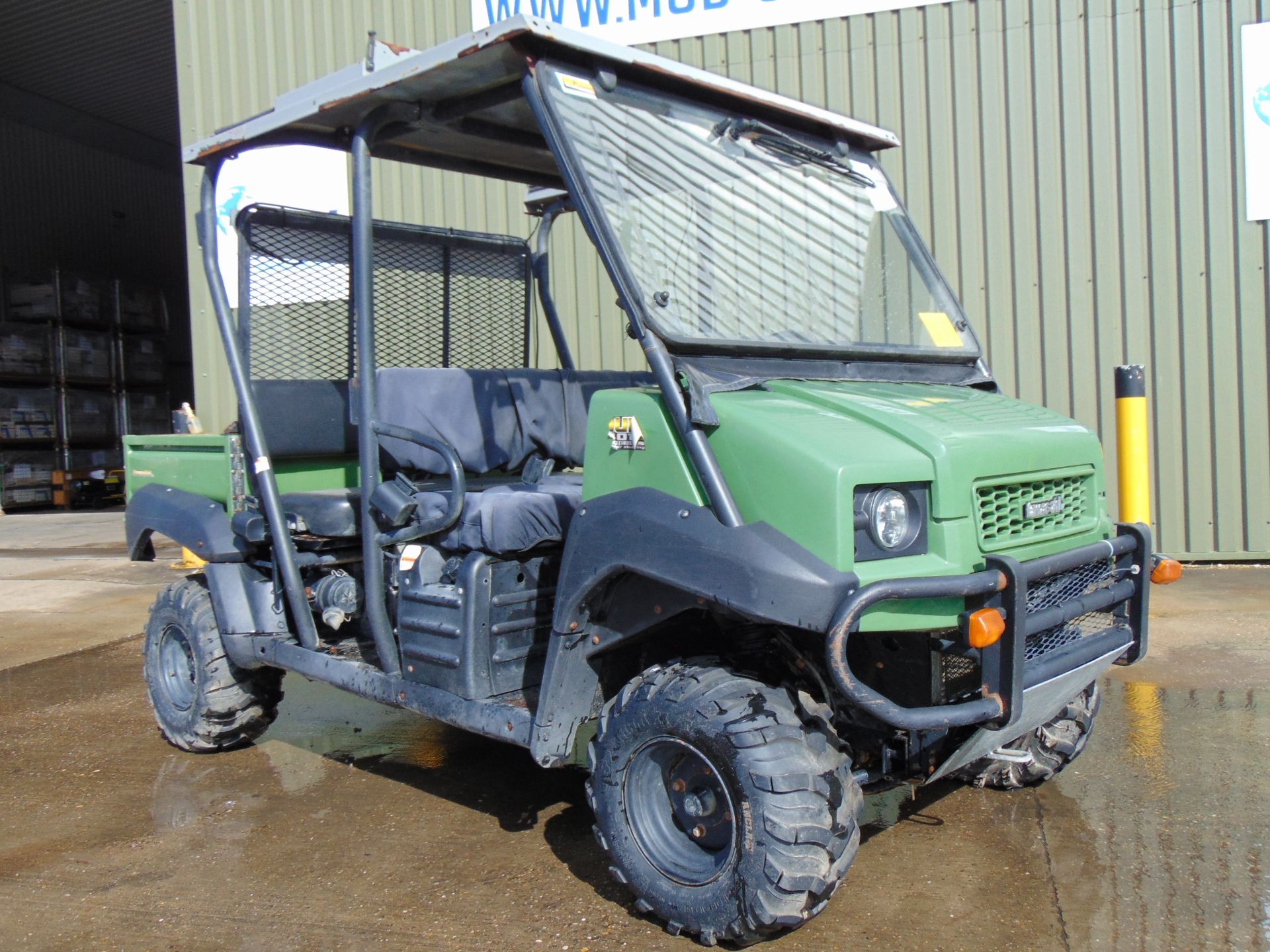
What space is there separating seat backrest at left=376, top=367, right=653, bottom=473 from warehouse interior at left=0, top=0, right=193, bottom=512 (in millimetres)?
12912

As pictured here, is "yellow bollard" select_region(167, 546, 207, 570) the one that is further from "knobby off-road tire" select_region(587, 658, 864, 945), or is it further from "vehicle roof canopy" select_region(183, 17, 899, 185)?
"knobby off-road tire" select_region(587, 658, 864, 945)

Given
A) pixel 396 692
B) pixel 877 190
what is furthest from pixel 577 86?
pixel 396 692

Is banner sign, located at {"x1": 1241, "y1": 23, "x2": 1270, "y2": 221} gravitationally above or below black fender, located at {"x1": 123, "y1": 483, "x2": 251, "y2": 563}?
above

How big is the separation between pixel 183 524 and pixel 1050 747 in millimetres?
3404

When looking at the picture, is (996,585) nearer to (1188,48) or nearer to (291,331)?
(291,331)

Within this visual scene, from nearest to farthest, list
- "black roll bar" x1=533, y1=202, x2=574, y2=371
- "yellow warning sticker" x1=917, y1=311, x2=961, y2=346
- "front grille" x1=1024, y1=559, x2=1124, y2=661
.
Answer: "front grille" x1=1024, y1=559, x2=1124, y2=661 < "yellow warning sticker" x1=917, y1=311, x2=961, y2=346 < "black roll bar" x1=533, y1=202, x2=574, y2=371

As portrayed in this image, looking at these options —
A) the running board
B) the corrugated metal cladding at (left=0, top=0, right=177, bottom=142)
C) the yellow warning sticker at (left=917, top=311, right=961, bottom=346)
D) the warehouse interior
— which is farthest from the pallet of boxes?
the yellow warning sticker at (left=917, top=311, right=961, bottom=346)

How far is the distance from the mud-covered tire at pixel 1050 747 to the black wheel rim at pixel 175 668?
3167 millimetres

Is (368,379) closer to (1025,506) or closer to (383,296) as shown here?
(383,296)

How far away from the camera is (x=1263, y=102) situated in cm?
803

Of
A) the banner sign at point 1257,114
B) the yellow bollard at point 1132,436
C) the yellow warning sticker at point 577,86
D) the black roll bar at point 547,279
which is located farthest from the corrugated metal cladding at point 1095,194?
the yellow warning sticker at point 577,86

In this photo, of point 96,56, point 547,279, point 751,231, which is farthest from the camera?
point 96,56

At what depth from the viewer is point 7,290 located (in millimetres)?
19297

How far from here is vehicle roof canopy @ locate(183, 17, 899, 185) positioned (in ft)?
10.8
